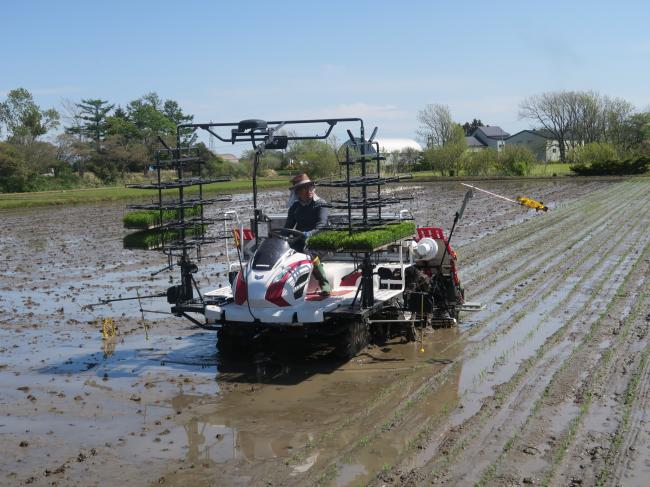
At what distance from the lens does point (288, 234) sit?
34.6ft

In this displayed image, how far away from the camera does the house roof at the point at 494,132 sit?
122m

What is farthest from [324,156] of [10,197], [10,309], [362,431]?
[362,431]

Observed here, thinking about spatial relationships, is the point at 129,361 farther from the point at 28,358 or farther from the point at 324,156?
the point at 324,156

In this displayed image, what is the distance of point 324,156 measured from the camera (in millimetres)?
45469

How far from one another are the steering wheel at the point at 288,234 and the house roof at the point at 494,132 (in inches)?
A: 4543

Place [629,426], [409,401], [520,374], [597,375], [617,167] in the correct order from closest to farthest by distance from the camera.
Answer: [629,426], [409,401], [597,375], [520,374], [617,167]

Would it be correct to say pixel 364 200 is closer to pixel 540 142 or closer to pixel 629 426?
pixel 629 426

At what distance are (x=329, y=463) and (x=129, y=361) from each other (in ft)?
15.3

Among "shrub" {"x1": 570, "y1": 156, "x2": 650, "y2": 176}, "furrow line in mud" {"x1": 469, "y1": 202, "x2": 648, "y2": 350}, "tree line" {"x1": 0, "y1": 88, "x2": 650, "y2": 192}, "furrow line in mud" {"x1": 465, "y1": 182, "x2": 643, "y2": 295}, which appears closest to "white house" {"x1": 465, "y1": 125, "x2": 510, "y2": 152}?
"tree line" {"x1": 0, "y1": 88, "x2": 650, "y2": 192}

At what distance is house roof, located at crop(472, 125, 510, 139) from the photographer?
12241cm

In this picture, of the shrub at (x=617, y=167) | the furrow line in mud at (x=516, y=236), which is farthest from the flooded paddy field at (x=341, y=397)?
the shrub at (x=617, y=167)

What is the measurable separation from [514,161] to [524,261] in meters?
47.9

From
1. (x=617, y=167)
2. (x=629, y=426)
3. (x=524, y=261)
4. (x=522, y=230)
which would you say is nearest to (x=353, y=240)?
(x=629, y=426)

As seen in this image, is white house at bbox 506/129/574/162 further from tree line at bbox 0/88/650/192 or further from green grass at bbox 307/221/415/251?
green grass at bbox 307/221/415/251
